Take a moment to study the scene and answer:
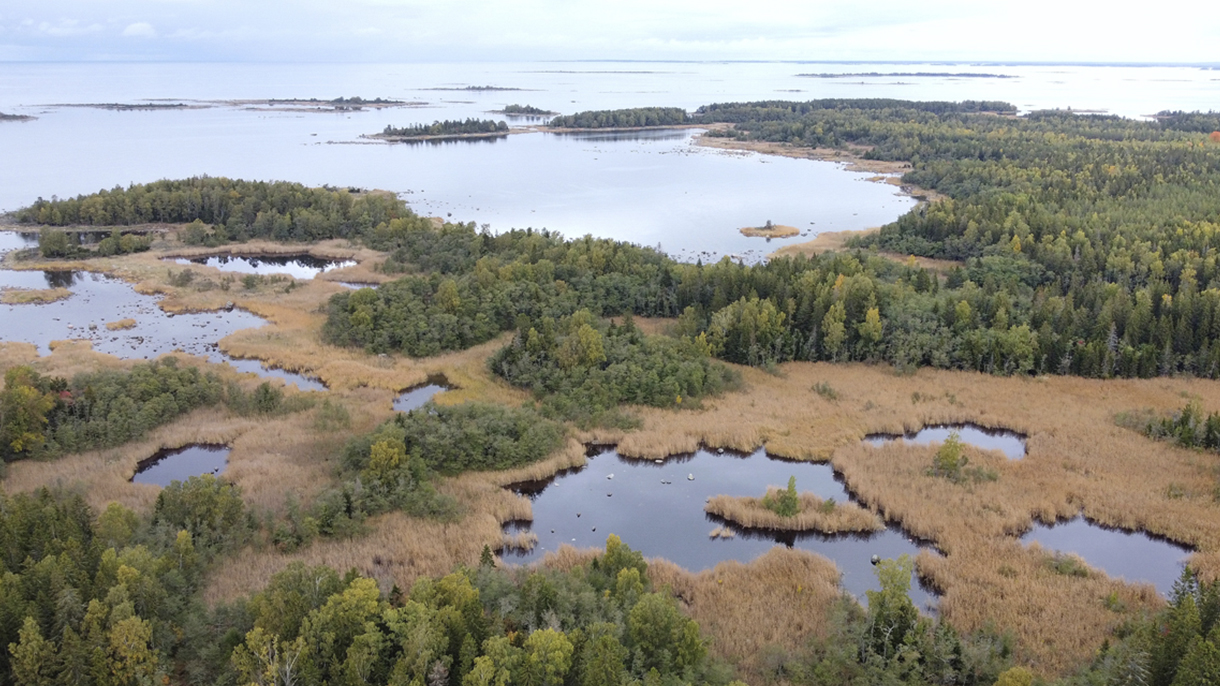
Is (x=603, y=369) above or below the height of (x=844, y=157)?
below

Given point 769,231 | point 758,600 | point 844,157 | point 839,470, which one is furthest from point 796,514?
point 844,157

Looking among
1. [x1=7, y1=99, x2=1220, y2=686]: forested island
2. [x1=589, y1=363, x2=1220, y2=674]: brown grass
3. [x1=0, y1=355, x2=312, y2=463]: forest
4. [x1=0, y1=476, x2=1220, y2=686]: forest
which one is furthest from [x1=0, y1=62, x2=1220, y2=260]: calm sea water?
[x1=0, y1=476, x2=1220, y2=686]: forest

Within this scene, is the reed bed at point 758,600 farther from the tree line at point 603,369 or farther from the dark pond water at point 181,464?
the dark pond water at point 181,464

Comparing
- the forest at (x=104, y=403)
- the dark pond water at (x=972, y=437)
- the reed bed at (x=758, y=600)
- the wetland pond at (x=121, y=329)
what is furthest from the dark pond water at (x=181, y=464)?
the dark pond water at (x=972, y=437)

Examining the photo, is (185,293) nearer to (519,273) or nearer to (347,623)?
(519,273)

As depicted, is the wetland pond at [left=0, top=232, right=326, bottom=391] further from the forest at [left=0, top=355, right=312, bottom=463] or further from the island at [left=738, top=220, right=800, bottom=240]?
the island at [left=738, top=220, right=800, bottom=240]

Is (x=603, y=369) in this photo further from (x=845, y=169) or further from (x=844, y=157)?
(x=844, y=157)

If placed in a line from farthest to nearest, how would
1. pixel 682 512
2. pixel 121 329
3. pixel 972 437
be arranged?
pixel 121 329
pixel 972 437
pixel 682 512
